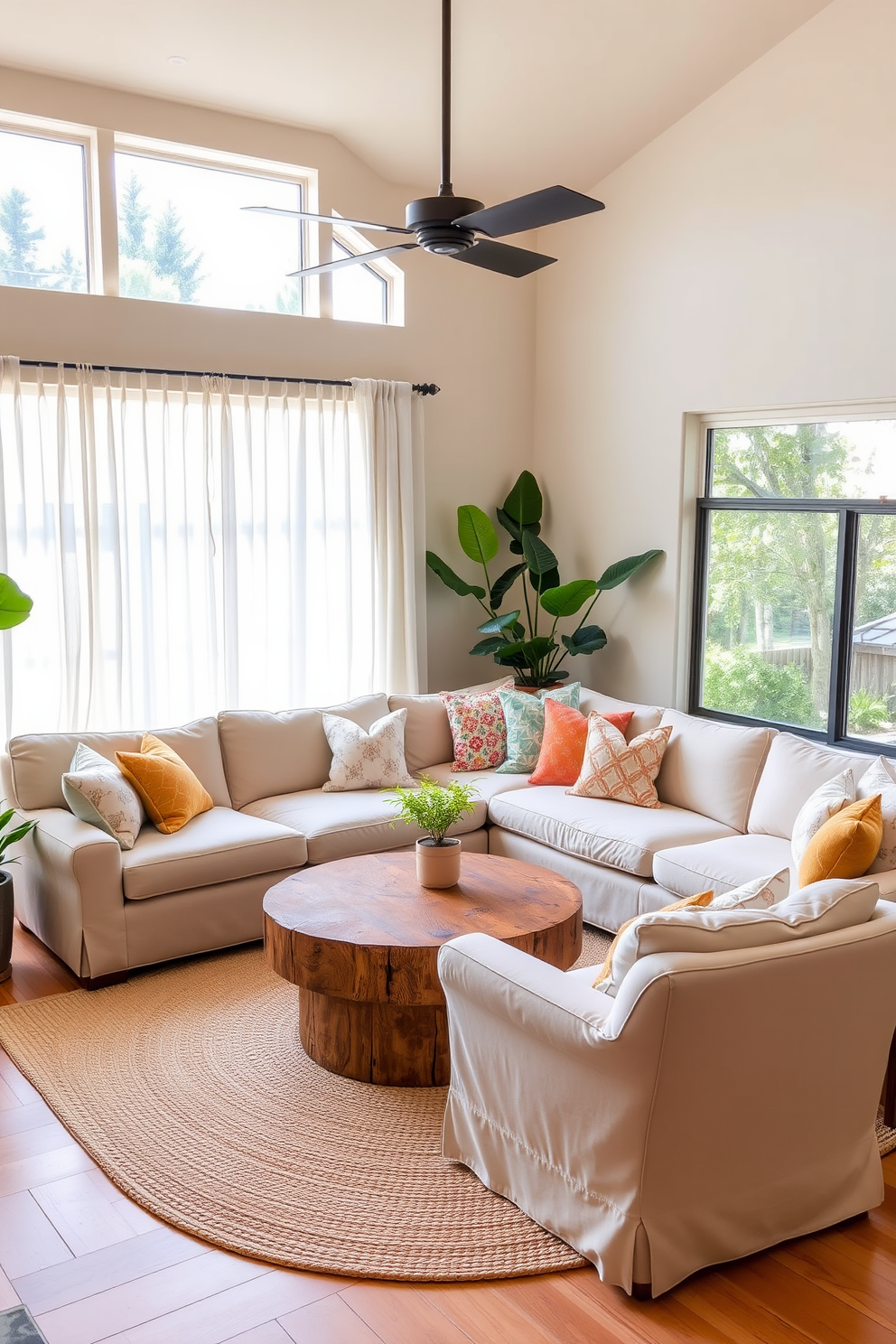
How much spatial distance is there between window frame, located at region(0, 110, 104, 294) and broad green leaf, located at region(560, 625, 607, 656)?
2.78 meters

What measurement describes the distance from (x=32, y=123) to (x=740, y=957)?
4.43 metres

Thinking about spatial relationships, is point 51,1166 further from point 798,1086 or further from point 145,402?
point 145,402

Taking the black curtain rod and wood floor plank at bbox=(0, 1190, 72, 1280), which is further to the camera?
the black curtain rod

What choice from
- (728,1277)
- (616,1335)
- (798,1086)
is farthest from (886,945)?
(616,1335)

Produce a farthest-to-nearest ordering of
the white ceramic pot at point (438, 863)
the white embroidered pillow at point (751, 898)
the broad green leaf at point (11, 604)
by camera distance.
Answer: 1. the broad green leaf at point (11, 604)
2. the white ceramic pot at point (438, 863)
3. the white embroidered pillow at point (751, 898)

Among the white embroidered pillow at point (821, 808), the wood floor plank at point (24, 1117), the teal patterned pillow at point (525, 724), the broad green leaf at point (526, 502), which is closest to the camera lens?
the wood floor plank at point (24, 1117)

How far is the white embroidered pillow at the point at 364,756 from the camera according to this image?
16.4ft

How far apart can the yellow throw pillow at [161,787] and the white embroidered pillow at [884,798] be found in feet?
8.21

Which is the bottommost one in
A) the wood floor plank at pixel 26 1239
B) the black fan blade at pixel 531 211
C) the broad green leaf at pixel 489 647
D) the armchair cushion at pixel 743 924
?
the wood floor plank at pixel 26 1239

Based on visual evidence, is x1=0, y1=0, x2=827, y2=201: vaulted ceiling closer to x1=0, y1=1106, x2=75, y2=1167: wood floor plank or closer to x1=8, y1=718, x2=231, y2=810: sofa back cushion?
x1=8, y1=718, x2=231, y2=810: sofa back cushion

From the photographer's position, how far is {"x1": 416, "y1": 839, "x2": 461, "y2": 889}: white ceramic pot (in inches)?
144

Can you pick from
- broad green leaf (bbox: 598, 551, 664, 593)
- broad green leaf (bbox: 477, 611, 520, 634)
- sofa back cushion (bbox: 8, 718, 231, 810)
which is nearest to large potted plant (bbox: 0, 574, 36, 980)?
sofa back cushion (bbox: 8, 718, 231, 810)

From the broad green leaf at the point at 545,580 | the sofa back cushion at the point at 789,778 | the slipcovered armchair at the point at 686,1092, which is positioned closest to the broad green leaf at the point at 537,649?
the broad green leaf at the point at 545,580

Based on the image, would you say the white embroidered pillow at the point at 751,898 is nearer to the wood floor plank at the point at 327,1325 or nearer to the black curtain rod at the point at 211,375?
the wood floor plank at the point at 327,1325
